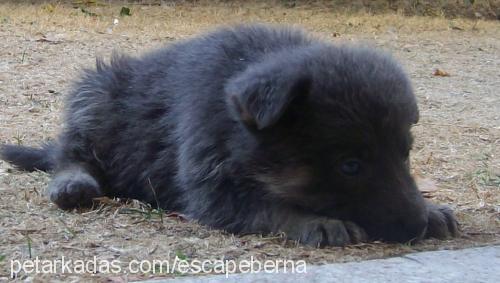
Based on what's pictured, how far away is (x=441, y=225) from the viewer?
4.24 metres

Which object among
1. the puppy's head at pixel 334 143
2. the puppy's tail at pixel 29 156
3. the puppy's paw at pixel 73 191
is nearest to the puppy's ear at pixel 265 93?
the puppy's head at pixel 334 143

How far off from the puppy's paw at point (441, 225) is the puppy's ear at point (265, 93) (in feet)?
2.78

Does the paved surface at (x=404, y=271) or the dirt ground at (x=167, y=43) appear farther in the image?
the dirt ground at (x=167, y=43)

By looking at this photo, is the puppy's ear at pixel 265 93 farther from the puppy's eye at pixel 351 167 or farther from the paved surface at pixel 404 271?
the paved surface at pixel 404 271

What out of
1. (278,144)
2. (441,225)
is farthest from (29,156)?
(441,225)

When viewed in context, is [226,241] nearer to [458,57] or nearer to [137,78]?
[137,78]

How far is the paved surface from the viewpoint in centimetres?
342

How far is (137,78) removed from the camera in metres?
5.32

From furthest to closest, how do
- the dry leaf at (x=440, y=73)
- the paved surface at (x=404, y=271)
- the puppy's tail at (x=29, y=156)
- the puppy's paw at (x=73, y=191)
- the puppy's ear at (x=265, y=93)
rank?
the dry leaf at (x=440, y=73) < the puppy's tail at (x=29, y=156) < the puppy's paw at (x=73, y=191) < the puppy's ear at (x=265, y=93) < the paved surface at (x=404, y=271)

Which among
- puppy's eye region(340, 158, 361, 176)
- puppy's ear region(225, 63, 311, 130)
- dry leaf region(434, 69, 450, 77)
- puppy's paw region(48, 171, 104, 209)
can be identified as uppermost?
puppy's ear region(225, 63, 311, 130)

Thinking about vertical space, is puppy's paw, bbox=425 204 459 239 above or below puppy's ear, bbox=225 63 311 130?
below

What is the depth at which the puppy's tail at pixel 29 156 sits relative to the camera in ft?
18.7

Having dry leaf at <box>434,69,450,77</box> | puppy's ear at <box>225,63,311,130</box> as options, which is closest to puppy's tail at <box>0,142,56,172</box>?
puppy's ear at <box>225,63,311,130</box>

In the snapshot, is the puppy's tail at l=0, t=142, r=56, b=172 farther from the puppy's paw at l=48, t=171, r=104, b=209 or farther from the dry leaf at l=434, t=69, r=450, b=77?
the dry leaf at l=434, t=69, r=450, b=77
